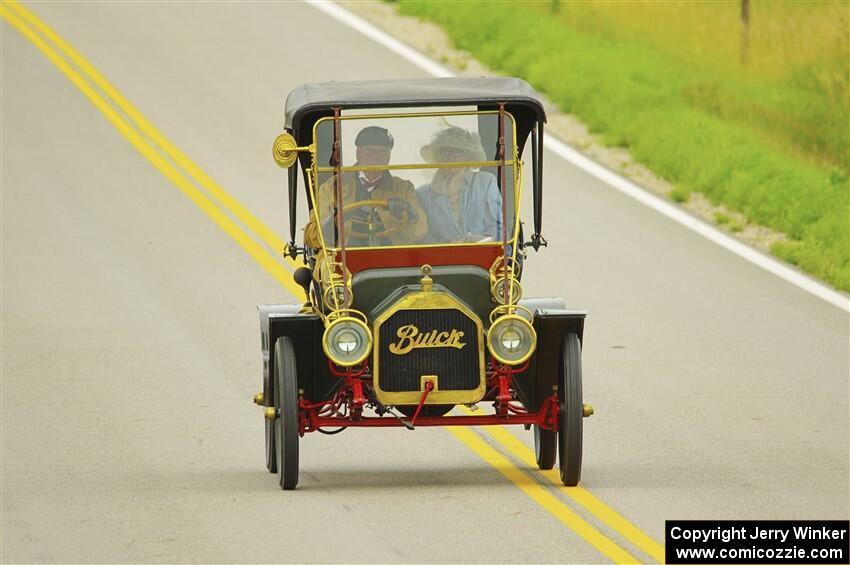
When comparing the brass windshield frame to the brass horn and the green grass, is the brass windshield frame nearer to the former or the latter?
the brass horn

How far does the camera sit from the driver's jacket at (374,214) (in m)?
10.7

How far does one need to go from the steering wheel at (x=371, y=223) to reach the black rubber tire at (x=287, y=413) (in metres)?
0.81

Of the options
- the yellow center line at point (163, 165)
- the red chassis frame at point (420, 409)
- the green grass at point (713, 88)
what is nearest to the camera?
the red chassis frame at point (420, 409)

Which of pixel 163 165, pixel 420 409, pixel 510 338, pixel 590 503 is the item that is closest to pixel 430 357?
pixel 420 409

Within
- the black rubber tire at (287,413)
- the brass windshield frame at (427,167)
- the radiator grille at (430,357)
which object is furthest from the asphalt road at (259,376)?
the brass windshield frame at (427,167)

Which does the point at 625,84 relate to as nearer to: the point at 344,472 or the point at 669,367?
the point at 669,367

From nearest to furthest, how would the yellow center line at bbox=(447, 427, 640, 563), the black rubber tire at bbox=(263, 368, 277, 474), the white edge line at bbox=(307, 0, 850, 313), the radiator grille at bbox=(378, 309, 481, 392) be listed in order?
the yellow center line at bbox=(447, 427, 640, 563) < the radiator grille at bbox=(378, 309, 481, 392) < the black rubber tire at bbox=(263, 368, 277, 474) < the white edge line at bbox=(307, 0, 850, 313)

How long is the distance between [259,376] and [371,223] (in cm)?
346

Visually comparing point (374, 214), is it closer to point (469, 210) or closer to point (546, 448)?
point (469, 210)

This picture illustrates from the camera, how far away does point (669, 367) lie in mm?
14000

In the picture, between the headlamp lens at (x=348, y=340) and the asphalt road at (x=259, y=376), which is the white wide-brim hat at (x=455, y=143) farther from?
the asphalt road at (x=259, y=376)

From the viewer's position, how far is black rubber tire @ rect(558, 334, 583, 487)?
10.2 meters

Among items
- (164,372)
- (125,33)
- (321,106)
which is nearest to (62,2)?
(125,33)

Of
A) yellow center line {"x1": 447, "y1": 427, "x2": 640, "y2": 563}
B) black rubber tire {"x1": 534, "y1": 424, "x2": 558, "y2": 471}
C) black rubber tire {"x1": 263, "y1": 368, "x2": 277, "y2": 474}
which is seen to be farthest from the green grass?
black rubber tire {"x1": 263, "y1": 368, "x2": 277, "y2": 474}
